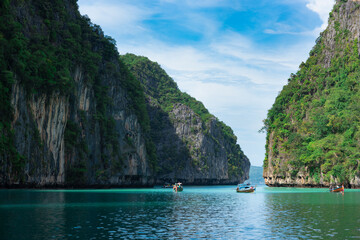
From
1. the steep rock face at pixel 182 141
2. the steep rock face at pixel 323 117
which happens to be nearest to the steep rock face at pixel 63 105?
the steep rock face at pixel 182 141

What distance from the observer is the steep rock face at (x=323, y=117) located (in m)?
75.4

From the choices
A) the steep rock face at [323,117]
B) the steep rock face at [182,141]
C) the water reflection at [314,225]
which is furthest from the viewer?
the steep rock face at [182,141]

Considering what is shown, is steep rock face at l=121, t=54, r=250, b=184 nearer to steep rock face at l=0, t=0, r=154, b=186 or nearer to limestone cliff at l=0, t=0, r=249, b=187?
limestone cliff at l=0, t=0, r=249, b=187

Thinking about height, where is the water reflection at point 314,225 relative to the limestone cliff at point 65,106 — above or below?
below

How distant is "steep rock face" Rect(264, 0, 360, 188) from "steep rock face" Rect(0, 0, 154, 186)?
37.8m

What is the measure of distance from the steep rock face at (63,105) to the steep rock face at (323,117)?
37.8 m

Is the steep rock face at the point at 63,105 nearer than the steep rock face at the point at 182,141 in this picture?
Yes

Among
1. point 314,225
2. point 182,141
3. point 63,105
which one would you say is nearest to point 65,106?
point 63,105

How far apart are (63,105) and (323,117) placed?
5205cm

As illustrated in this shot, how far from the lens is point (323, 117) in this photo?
82750 millimetres

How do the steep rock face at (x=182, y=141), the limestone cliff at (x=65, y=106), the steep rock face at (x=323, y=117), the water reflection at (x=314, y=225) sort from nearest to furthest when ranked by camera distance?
the water reflection at (x=314, y=225) → the limestone cliff at (x=65, y=106) → the steep rock face at (x=323, y=117) → the steep rock face at (x=182, y=141)

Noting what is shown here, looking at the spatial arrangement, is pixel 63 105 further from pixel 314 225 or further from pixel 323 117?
pixel 323 117

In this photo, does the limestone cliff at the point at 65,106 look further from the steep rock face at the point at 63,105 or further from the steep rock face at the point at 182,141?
the steep rock face at the point at 182,141

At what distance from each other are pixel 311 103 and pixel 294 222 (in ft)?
249
